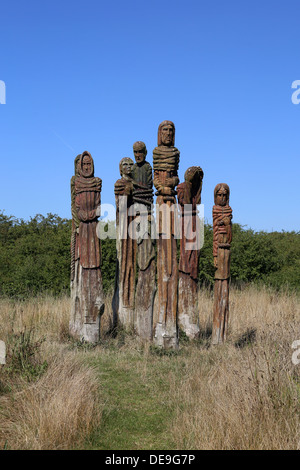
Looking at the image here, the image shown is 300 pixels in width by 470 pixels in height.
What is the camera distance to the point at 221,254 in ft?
26.1

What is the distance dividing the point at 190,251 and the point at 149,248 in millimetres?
888

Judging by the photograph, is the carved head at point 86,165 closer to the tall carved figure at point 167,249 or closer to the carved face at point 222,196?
the tall carved figure at point 167,249

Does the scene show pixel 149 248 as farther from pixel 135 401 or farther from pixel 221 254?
pixel 135 401

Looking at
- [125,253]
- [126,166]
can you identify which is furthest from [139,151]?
→ [125,253]

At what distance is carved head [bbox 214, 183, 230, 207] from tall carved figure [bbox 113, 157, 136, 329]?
1.61 m

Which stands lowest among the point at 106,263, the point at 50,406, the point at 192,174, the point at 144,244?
the point at 50,406

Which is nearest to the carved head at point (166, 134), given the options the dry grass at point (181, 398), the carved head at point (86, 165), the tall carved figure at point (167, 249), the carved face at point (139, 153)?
the tall carved figure at point (167, 249)

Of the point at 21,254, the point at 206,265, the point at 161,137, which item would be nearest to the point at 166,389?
the point at 161,137

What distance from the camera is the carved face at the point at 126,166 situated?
8.79m

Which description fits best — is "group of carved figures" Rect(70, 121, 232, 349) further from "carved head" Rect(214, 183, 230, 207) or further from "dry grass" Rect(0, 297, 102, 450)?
"dry grass" Rect(0, 297, 102, 450)

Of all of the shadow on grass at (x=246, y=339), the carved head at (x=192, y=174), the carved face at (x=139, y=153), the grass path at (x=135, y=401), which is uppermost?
the carved face at (x=139, y=153)

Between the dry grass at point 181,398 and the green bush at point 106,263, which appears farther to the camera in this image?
the green bush at point 106,263
